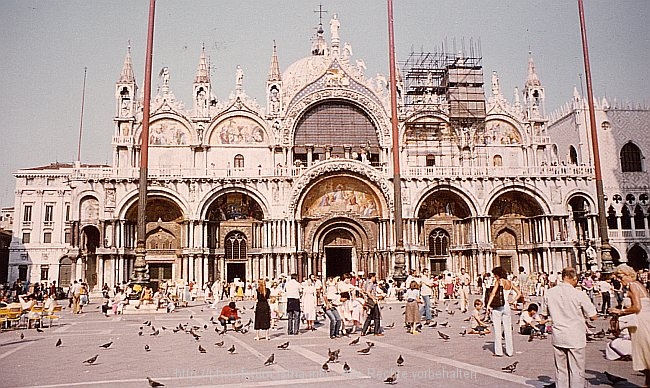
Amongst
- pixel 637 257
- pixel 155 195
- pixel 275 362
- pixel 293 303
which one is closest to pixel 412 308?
pixel 293 303

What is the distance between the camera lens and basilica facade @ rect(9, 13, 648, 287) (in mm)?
38375

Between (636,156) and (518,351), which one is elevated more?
(636,156)

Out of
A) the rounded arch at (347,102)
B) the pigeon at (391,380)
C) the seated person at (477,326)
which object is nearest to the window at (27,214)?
the rounded arch at (347,102)

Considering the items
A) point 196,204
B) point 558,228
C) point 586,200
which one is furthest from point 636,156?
point 196,204

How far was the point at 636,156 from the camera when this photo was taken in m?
48.8

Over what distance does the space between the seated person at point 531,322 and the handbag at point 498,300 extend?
398 centimetres

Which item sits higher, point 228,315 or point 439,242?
point 439,242

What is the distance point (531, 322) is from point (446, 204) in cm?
2658

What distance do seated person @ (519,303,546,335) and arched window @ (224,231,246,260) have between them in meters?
27.0

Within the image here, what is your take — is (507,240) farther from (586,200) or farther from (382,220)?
(382,220)

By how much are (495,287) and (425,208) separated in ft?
98.0

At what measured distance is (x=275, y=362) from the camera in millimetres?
11383

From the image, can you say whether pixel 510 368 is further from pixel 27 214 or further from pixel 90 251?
pixel 27 214

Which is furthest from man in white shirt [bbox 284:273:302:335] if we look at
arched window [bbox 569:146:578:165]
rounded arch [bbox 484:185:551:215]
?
arched window [bbox 569:146:578:165]
